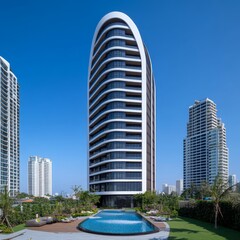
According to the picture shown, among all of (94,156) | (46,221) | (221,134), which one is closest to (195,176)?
(221,134)

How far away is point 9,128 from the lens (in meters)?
111

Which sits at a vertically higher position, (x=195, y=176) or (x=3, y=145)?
(x=3, y=145)

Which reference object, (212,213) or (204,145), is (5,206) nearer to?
(212,213)

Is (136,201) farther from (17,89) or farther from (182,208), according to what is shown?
(17,89)

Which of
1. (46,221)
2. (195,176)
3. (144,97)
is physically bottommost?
(195,176)

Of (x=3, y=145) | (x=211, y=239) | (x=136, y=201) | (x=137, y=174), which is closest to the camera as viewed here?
(x=211, y=239)

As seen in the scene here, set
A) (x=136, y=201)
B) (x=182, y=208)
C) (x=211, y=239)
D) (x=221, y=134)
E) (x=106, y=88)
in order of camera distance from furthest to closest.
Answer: (x=221, y=134)
(x=106, y=88)
(x=136, y=201)
(x=182, y=208)
(x=211, y=239)

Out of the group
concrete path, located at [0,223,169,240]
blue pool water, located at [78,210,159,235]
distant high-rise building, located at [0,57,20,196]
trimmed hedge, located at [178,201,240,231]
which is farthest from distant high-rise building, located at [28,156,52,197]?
concrete path, located at [0,223,169,240]

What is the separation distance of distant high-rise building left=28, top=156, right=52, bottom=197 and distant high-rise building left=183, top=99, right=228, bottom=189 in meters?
88.7

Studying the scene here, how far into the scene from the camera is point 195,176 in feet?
451

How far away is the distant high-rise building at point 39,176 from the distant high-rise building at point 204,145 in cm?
8873

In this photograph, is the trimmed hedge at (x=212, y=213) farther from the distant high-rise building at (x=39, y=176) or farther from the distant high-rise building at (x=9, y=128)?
the distant high-rise building at (x=39, y=176)

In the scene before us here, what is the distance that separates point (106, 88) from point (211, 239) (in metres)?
52.8

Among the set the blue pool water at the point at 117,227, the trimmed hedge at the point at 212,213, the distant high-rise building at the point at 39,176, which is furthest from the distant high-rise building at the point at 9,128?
the trimmed hedge at the point at 212,213
